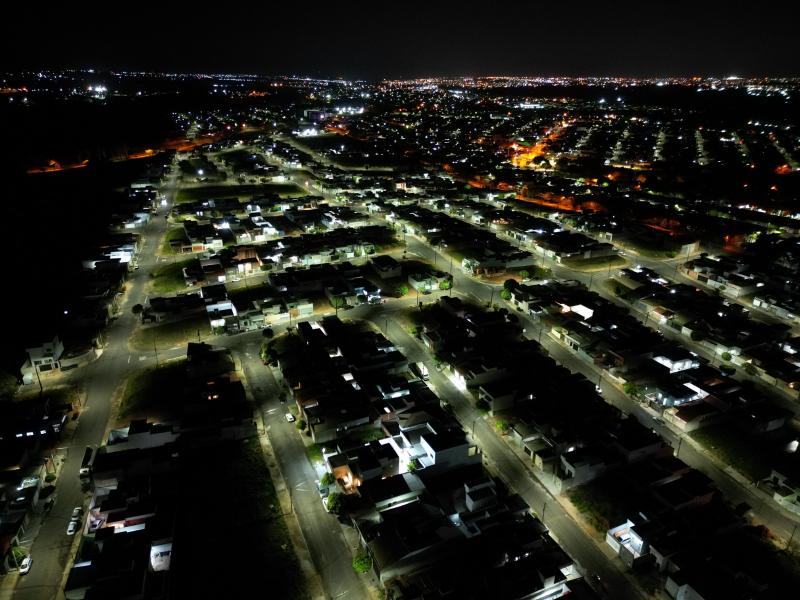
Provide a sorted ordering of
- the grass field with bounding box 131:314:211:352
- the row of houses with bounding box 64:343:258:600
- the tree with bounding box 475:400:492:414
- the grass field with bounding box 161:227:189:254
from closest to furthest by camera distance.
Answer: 1. the row of houses with bounding box 64:343:258:600
2. the tree with bounding box 475:400:492:414
3. the grass field with bounding box 131:314:211:352
4. the grass field with bounding box 161:227:189:254

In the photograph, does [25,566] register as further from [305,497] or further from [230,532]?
[305,497]

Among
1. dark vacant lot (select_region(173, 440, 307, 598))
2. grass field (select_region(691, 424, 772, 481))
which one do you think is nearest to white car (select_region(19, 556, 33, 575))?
dark vacant lot (select_region(173, 440, 307, 598))

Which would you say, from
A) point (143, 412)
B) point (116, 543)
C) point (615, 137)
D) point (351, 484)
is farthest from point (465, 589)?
point (615, 137)

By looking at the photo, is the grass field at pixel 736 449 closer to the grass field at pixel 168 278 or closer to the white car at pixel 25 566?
the white car at pixel 25 566

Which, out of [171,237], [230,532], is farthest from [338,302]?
[171,237]

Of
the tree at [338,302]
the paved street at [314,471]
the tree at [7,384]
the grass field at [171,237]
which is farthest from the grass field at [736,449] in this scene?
the grass field at [171,237]

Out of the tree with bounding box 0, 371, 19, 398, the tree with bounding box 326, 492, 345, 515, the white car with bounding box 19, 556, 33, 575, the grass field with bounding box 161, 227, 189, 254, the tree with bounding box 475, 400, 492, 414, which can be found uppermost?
the grass field with bounding box 161, 227, 189, 254

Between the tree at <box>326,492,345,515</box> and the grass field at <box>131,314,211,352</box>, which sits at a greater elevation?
the grass field at <box>131,314,211,352</box>

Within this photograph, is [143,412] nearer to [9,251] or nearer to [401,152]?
[9,251]

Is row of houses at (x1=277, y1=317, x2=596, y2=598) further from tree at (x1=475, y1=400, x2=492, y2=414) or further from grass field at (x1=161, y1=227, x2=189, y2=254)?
grass field at (x1=161, y1=227, x2=189, y2=254)
